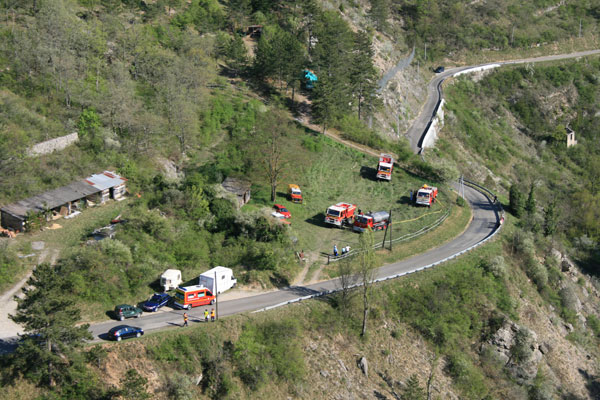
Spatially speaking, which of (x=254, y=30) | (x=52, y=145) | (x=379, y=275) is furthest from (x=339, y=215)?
(x=254, y=30)

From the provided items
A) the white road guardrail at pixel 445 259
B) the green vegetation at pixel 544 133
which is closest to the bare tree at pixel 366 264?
the white road guardrail at pixel 445 259

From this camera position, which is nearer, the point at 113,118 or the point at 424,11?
the point at 113,118

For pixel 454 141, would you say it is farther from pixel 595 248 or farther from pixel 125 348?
pixel 125 348

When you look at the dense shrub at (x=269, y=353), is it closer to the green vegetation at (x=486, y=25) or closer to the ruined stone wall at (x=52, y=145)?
the ruined stone wall at (x=52, y=145)

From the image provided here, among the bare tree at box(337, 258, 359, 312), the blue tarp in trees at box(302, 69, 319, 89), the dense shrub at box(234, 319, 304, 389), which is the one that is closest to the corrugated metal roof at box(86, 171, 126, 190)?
the dense shrub at box(234, 319, 304, 389)

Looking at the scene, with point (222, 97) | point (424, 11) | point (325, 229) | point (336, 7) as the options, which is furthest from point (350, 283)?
point (424, 11)

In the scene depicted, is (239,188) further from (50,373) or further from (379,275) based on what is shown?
(50,373)
